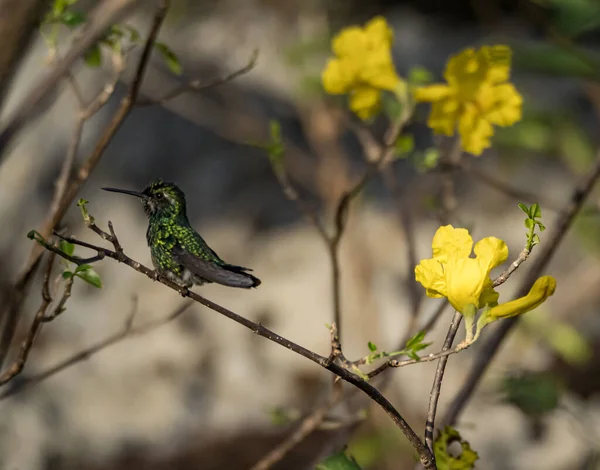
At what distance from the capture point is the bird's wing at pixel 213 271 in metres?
0.74

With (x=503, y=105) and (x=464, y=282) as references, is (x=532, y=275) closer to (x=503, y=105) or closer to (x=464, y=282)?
(x=503, y=105)

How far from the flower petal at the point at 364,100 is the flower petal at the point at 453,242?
2.09ft

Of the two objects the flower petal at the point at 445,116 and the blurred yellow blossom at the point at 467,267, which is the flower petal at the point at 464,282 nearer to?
the blurred yellow blossom at the point at 467,267

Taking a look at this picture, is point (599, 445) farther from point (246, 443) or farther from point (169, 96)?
point (169, 96)

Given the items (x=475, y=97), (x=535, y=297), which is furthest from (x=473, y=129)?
(x=535, y=297)

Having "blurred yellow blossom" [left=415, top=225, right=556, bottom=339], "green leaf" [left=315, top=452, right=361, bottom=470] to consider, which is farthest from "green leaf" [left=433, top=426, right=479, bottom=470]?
"blurred yellow blossom" [left=415, top=225, right=556, bottom=339]

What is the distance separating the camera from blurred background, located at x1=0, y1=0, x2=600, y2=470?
3279 millimetres

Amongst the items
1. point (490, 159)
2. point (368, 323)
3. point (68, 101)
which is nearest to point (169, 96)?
point (368, 323)

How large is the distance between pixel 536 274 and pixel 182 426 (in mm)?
2162

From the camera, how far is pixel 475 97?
122cm

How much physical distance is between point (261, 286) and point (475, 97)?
7.62 ft

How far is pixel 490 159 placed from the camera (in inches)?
155

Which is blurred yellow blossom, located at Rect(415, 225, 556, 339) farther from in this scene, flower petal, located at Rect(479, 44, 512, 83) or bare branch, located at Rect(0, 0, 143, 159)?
bare branch, located at Rect(0, 0, 143, 159)

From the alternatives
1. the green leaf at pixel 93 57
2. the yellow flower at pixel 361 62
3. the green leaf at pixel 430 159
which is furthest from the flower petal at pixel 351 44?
the green leaf at pixel 93 57
